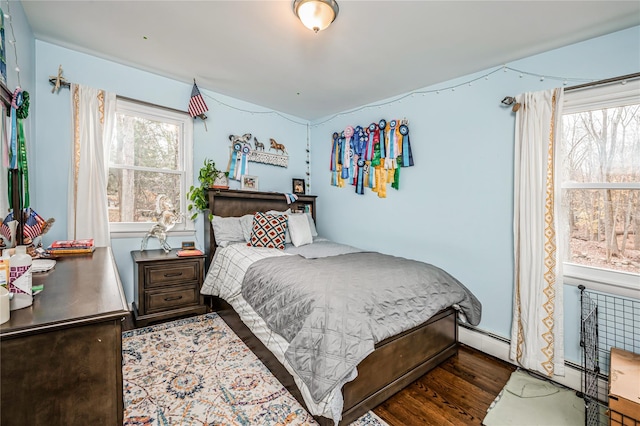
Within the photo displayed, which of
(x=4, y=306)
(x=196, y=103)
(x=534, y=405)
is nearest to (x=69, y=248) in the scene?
(x=4, y=306)

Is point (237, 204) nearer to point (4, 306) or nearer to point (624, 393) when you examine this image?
point (4, 306)

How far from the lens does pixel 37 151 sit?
243cm

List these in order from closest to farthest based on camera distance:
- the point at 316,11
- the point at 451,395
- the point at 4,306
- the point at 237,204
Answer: the point at 4,306
the point at 316,11
the point at 451,395
the point at 237,204

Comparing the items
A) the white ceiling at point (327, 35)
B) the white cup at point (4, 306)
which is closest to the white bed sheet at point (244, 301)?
the white cup at point (4, 306)

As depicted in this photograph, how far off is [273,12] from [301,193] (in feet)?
8.26

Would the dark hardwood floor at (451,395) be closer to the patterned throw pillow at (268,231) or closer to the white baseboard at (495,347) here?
the white baseboard at (495,347)

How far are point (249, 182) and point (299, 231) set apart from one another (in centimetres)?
105

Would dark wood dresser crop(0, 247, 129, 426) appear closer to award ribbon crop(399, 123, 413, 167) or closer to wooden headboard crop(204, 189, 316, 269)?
wooden headboard crop(204, 189, 316, 269)

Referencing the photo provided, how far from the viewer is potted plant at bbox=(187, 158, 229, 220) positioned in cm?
320

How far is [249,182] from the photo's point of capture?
3.73m

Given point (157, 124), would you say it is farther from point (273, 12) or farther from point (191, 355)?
point (191, 355)

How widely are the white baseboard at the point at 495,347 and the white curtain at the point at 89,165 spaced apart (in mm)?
3469

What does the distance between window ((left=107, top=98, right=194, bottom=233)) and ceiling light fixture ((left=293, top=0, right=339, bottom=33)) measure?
2.05 metres

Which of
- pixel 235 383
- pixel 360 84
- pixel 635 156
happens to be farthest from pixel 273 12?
pixel 635 156
